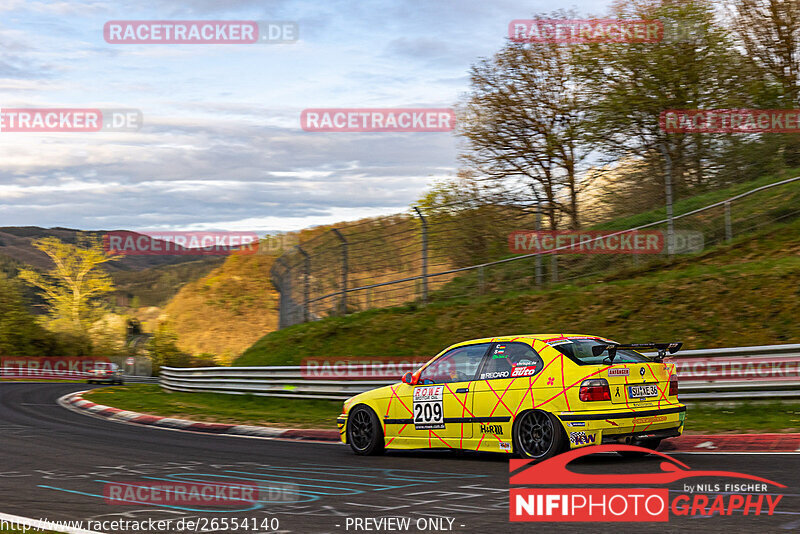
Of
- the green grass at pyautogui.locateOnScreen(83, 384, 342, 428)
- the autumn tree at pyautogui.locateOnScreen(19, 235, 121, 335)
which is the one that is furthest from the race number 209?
the autumn tree at pyautogui.locateOnScreen(19, 235, 121, 335)

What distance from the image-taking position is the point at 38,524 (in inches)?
235

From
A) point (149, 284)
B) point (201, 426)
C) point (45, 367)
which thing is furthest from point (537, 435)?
point (149, 284)

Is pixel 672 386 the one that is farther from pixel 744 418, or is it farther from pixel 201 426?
pixel 201 426

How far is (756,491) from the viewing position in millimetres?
6293

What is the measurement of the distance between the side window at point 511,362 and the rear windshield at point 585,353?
274mm

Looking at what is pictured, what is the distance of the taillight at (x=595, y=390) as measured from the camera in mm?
8258

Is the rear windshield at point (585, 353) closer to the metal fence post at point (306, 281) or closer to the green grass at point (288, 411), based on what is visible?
the green grass at point (288, 411)

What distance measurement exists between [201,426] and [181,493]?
7857 mm

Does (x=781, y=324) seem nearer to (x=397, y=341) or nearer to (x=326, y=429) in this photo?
(x=326, y=429)

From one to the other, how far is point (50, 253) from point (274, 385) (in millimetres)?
62056

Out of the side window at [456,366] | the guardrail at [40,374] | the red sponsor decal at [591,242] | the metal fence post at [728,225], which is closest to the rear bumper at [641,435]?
the side window at [456,366]

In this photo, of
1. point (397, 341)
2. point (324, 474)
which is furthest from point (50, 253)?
point (324, 474)

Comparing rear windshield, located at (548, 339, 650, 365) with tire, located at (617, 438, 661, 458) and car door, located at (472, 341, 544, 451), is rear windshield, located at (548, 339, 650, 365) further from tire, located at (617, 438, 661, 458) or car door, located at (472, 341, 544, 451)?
tire, located at (617, 438, 661, 458)

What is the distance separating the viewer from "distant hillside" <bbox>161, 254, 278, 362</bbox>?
69.9 metres
